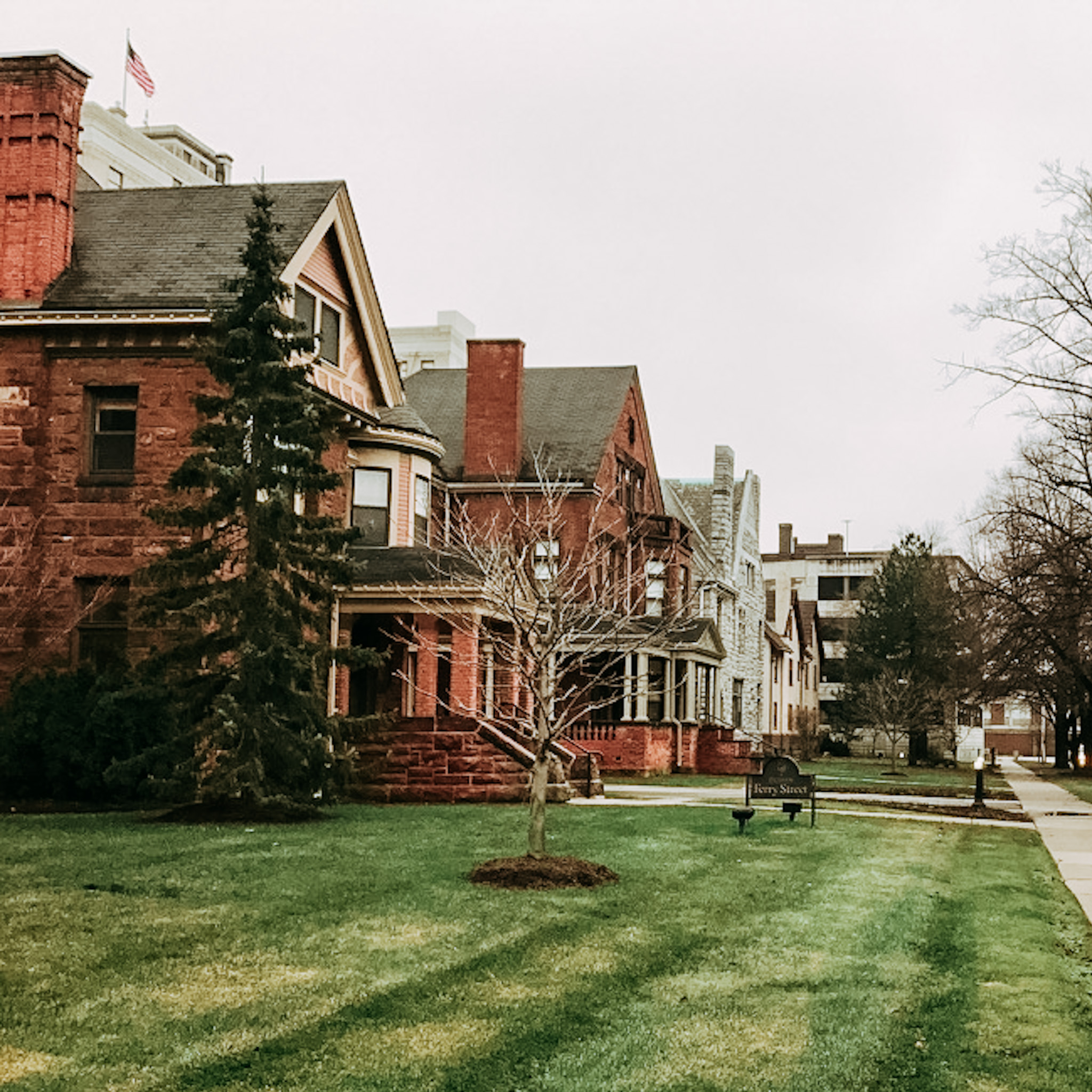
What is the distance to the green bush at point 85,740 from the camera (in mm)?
17594

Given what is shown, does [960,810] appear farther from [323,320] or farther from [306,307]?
[306,307]

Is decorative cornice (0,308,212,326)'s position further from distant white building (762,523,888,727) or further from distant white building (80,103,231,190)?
distant white building (762,523,888,727)

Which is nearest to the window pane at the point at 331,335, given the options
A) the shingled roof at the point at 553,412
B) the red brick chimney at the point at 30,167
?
the red brick chimney at the point at 30,167

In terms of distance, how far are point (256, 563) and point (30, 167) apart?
346 inches

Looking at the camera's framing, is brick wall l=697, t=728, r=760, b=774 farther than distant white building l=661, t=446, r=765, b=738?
No

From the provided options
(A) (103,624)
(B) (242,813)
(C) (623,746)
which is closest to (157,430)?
(A) (103,624)

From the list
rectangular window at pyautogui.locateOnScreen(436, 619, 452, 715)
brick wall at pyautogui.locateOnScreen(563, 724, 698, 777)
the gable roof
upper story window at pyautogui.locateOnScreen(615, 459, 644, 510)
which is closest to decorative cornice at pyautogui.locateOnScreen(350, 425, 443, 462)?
rectangular window at pyautogui.locateOnScreen(436, 619, 452, 715)

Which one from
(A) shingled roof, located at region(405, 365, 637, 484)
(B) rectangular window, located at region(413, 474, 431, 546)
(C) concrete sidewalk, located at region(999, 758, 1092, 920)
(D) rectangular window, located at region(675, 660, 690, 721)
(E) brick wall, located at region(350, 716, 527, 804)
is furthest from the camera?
(D) rectangular window, located at region(675, 660, 690, 721)

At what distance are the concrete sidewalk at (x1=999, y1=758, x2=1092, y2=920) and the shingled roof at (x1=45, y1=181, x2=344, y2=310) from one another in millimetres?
13576

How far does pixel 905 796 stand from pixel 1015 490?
11178mm

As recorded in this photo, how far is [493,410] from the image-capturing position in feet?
118

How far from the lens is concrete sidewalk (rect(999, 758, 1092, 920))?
47.7 feet

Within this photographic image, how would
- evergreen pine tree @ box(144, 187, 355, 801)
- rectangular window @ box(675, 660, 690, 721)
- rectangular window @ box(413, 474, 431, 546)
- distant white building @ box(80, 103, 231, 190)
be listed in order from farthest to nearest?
distant white building @ box(80, 103, 231, 190)
rectangular window @ box(675, 660, 690, 721)
rectangular window @ box(413, 474, 431, 546)
evergreen pine tree @ box(144, 187, 355, 801)

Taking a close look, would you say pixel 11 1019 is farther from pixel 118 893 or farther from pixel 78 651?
pixel 78 651
